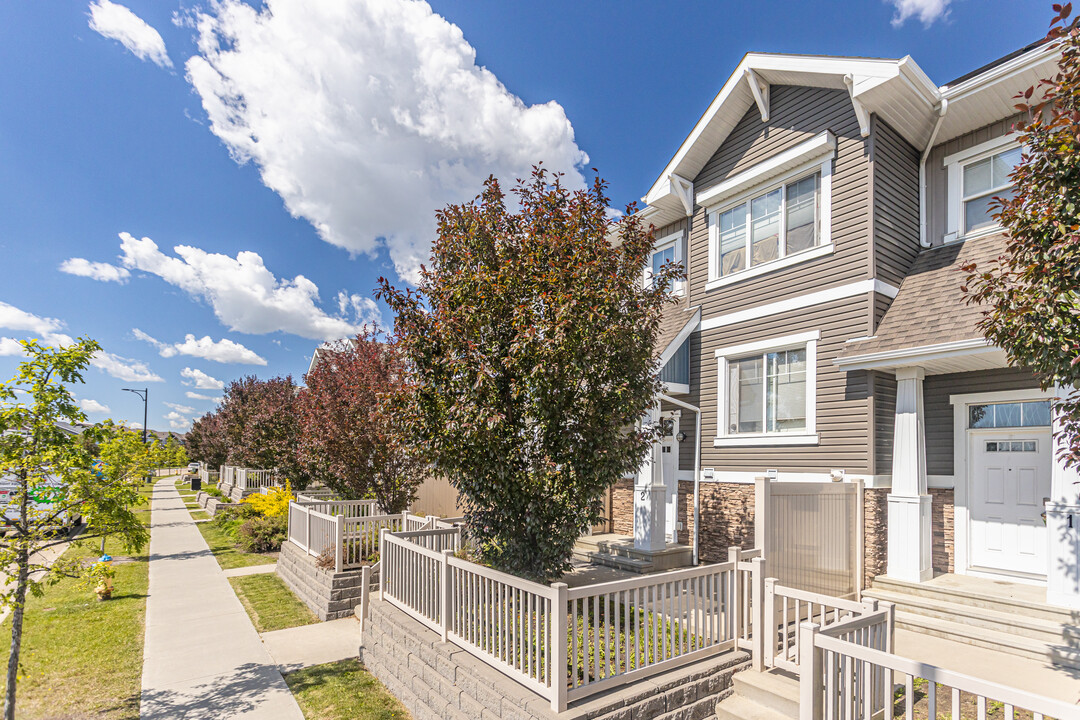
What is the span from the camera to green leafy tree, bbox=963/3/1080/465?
3.73m

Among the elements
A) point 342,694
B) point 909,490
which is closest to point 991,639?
point 909,490

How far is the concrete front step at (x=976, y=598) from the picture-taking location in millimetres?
6328

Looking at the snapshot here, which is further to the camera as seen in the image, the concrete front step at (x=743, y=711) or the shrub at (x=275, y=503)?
the shrub at (x=275, y=503)

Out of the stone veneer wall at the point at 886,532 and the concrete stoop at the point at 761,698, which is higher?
the stone veneer wall at the point at 886,532

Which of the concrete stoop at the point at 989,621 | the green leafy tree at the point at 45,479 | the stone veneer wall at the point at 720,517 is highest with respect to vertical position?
the green leafy tree at the point at 45,479

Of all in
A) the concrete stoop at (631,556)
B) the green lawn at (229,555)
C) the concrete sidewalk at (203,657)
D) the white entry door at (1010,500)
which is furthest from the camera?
the green lawn at (229,555)

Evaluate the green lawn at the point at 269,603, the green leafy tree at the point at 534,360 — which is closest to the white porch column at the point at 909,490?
the green leafy tree at the point at 534,360

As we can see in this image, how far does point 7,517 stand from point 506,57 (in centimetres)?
1009

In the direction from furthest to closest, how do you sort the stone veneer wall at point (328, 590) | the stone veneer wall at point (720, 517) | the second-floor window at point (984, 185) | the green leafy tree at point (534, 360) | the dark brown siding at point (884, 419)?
the stone veneer wall at point (720, 517), the stone veneer wall at point (328, 590), the second-floor window at point (984, 185), the dark brown siding at point (884, 419), the green leafy tree at point (534, 360)

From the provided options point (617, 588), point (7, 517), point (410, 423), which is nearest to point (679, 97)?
point (410, 423)

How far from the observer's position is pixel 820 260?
29.7 ft

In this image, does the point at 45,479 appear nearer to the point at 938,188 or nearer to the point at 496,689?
the point at 496,689

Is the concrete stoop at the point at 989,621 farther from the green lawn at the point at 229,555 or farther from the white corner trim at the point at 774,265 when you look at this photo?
the green lawn at the point at 229,555

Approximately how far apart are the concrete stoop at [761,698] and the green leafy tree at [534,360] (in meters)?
2.05
